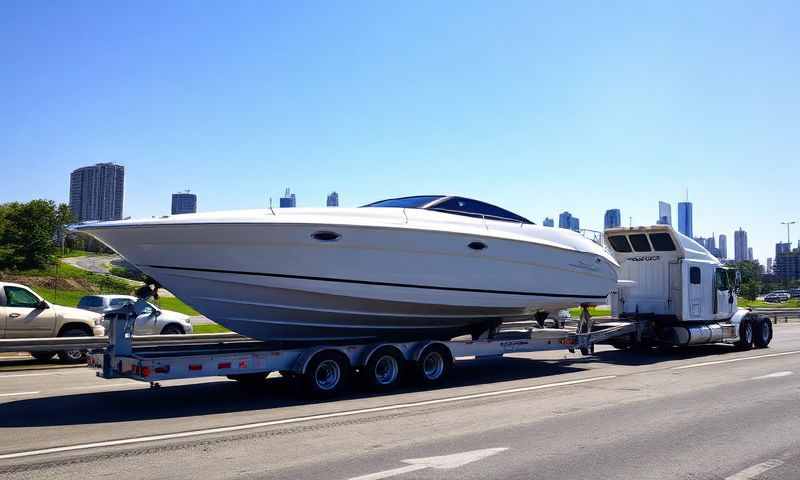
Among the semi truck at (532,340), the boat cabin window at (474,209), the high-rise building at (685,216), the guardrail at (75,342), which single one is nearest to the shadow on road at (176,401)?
the semi truck at (532,340)

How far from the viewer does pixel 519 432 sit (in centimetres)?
717

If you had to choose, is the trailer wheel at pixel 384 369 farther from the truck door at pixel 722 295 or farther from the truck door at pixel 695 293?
the truck door at pixel 722 295

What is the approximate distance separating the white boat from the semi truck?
50 cm

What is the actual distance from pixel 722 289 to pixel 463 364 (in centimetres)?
766

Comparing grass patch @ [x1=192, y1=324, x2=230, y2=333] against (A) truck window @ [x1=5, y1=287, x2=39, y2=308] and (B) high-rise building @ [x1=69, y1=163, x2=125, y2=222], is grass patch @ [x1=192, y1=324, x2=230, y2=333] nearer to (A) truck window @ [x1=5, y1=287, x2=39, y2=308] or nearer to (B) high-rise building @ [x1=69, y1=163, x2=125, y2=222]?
(A) truck window @ [x1=5, y1=287, x2=39, y2=308]

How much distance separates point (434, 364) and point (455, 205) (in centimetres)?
274

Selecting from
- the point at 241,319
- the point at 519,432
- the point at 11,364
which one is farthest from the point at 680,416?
the point at 11,364

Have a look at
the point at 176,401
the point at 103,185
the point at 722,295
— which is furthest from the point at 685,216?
the point at 176,401

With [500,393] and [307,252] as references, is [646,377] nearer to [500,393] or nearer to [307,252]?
[500,393]

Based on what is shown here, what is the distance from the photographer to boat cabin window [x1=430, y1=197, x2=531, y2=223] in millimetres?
11414

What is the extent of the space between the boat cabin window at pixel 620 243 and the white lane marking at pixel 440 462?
11.3 m

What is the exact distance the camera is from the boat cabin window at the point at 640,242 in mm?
16266

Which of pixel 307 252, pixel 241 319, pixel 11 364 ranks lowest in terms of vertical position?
pixel 11 364

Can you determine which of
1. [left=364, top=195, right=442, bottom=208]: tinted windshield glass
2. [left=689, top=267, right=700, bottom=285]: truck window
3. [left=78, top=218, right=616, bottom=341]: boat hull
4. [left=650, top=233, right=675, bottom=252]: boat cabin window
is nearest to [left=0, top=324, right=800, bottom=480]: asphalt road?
[left=78, top=218, right=616, bottom=341]: boat hull
